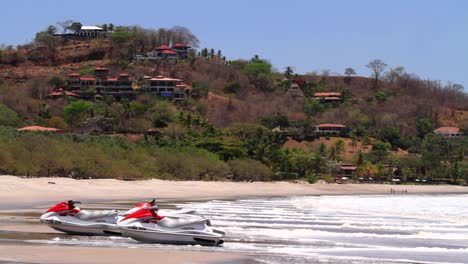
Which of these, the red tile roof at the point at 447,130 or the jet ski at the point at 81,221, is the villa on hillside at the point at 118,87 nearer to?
the red tile roof at the point at 447,130

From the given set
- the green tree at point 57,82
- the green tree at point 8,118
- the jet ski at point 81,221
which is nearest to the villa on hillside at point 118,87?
the green tree at point 57,82

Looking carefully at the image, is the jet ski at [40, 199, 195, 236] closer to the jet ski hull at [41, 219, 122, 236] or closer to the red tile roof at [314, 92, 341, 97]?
the jet ski hull at [41, 219, 122, 236]

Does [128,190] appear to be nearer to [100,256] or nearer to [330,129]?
[100,256]

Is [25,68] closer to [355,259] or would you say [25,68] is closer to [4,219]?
[4,219]

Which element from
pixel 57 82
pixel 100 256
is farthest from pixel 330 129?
pixel 100 256

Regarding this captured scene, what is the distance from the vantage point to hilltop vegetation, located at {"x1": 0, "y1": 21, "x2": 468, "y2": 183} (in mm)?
66438

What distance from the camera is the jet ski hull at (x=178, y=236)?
22.0 metres

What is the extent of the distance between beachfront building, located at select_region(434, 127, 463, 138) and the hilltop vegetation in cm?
203

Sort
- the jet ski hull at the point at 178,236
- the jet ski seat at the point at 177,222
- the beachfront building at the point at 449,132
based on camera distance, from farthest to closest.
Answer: the beachfront building at the point at 449,132 → the jet ski seat at the point at 177,222 → the jet ski hull at the point at 178,236

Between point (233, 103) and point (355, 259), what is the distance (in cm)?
12721

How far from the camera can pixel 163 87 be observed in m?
136

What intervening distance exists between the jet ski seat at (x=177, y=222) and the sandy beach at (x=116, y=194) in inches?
56.1

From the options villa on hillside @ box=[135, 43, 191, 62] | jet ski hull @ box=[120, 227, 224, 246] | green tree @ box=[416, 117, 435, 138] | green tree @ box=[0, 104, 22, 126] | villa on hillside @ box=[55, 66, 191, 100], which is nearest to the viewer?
jet ski hull @ box=[120, 227, 224, 246]

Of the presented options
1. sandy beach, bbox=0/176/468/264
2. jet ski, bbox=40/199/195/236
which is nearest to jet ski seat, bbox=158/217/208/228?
jet ski, bbox=40/199/195/236
